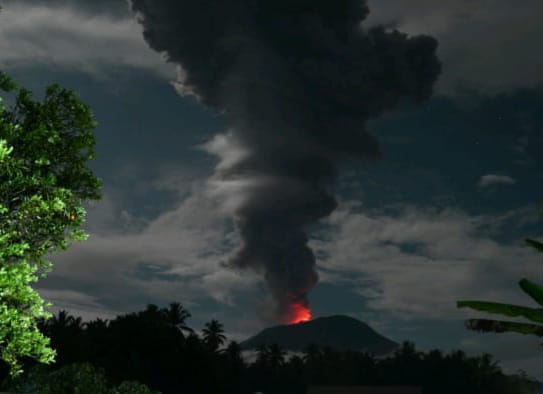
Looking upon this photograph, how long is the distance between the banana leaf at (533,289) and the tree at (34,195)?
8712mm

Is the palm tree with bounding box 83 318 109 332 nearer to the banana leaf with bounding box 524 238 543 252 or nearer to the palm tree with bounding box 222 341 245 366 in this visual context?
the palm tree with bounding box 222 341 245 366

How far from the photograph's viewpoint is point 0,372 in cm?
5366

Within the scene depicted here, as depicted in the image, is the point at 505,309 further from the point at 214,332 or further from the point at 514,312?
the point at 214,332

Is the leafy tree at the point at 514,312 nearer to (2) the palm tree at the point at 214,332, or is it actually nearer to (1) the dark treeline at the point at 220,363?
(1) the dark treeline at the point at 220,363

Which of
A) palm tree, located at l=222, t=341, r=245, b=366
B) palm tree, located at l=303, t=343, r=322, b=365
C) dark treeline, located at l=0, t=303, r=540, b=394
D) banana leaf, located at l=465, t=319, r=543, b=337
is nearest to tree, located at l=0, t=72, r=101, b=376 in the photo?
banana leaf, located at l=465, t=319, r=543, b=337

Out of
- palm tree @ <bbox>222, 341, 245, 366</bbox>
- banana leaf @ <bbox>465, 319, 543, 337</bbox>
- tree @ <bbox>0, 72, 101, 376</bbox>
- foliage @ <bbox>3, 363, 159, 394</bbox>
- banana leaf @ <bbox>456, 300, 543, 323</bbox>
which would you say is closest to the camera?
banana leaf @ <bbox>456, 300, 543, 323</bbox>

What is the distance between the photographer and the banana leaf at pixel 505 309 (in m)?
7.54

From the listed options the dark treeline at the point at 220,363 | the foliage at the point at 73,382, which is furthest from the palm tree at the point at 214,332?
the foliage at the point at 73,382

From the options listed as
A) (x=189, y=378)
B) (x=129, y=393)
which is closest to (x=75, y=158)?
(x=129, y=393)

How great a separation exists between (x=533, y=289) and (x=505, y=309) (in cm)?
40

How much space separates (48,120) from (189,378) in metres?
71.4

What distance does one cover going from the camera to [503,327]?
861 centimetres

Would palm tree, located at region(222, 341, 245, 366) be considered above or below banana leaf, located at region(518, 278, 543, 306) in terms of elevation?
above

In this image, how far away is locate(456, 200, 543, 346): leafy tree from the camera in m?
7.59
